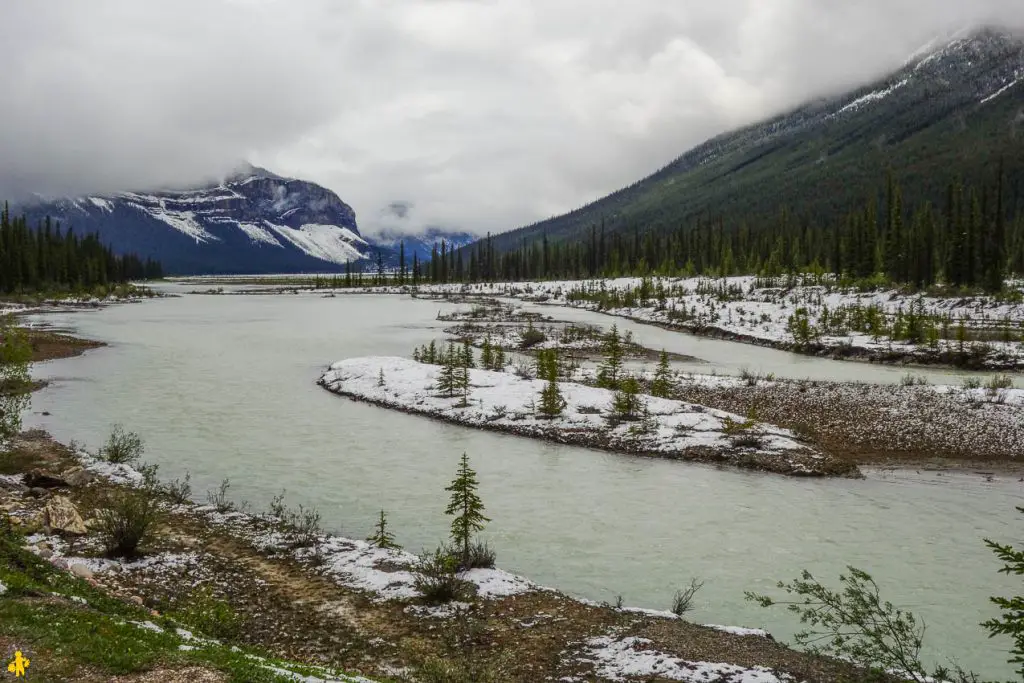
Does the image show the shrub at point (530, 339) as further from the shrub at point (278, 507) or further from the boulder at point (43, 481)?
the boulder at point (43, 481)

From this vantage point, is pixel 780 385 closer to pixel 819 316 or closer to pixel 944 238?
pixel 819 316

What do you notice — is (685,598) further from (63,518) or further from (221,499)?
(63,518)

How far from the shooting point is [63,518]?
13836 mm

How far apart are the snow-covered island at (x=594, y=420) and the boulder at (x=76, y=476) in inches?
509

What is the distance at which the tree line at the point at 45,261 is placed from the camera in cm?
10456

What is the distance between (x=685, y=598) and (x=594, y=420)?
43.2ft

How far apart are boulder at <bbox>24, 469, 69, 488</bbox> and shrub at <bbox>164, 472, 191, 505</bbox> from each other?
245cm

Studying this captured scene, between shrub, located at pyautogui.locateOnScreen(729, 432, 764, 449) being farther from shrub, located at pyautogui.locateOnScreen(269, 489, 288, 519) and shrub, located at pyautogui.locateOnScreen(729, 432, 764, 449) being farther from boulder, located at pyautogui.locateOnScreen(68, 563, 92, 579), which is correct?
boulder, located at pyautogui.locateOnScreen(68, 563, 92, 579)

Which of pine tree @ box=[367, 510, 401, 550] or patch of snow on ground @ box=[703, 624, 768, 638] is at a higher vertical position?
pine tree @ box=[367, 510, 401, 550]

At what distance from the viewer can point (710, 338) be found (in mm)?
56250

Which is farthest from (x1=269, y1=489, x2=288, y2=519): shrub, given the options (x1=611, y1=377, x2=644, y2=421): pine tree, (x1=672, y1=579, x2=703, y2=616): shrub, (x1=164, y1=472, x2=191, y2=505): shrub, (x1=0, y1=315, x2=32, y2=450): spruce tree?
(x1=0, y1=315, x2=32, y2=450): spruce tree

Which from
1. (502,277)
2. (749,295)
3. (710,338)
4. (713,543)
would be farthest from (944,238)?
(502,277)

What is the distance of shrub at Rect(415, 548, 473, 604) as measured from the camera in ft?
38.0

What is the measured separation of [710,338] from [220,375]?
38851 millimetres
